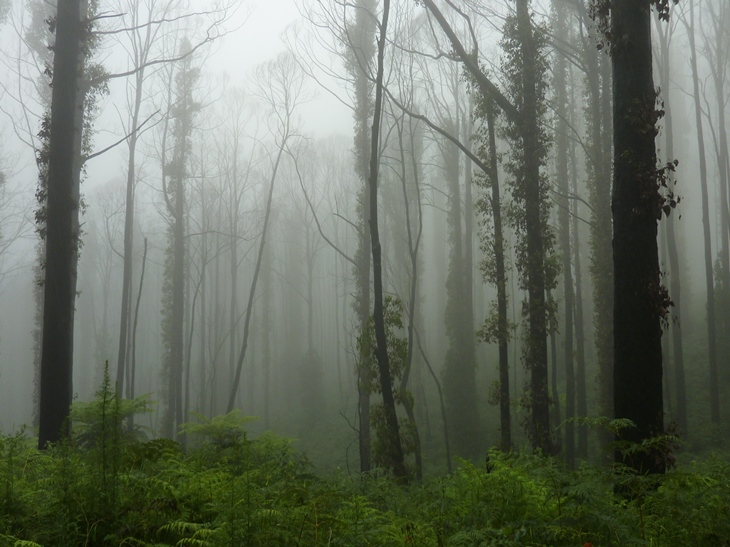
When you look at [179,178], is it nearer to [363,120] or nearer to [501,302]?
[363,120]

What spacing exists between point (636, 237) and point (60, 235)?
7.31 metres

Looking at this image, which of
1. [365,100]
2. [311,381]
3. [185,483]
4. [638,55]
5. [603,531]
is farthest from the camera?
[311,381]

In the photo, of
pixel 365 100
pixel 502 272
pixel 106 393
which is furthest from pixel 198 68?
pixel 106 393

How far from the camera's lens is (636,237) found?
18.3 feet

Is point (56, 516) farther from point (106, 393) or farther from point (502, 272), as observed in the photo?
point (502, 272)

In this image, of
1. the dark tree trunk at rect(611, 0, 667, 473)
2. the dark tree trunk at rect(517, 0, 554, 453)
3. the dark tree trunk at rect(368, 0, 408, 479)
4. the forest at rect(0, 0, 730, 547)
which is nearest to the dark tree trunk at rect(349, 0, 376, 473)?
the forest at rect(0, 0, 730, 547)

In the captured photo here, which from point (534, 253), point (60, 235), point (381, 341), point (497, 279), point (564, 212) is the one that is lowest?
point (381, 341)

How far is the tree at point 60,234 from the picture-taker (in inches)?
273

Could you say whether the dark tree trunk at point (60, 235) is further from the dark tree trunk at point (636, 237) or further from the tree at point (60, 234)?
the dark tree trunk at point (636, 237)

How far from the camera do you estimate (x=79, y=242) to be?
9.90 meters

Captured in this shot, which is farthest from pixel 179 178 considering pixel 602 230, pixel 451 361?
pixel 602 230

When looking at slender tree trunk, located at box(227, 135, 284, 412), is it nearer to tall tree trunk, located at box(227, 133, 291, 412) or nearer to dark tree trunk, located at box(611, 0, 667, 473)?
tall tree trunk, located at box(227, 133, 291, 412)

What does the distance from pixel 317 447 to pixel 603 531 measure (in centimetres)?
2170

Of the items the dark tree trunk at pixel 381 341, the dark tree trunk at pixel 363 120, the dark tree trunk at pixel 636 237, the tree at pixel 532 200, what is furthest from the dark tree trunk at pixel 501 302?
the dark tree trunk at pixel 363 120
